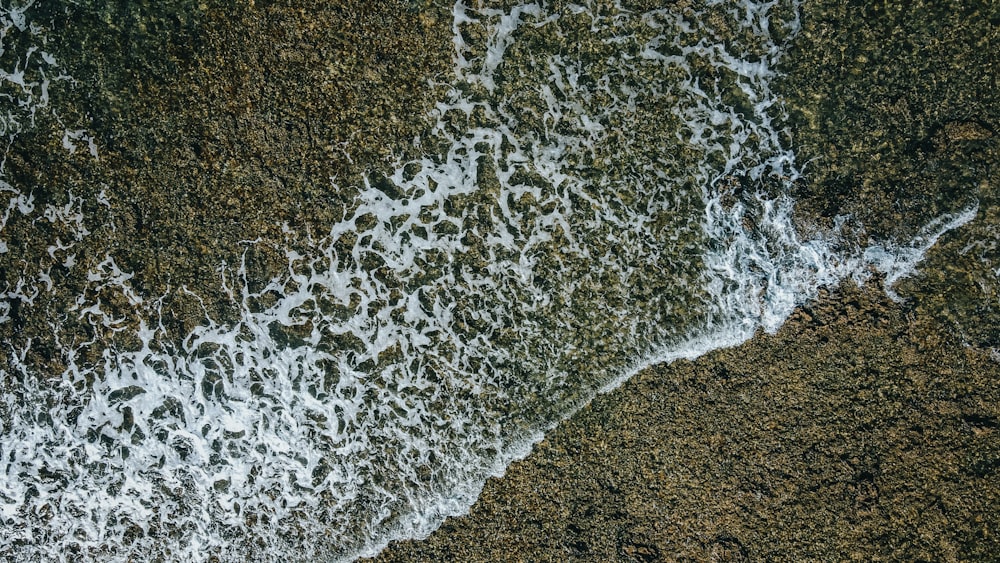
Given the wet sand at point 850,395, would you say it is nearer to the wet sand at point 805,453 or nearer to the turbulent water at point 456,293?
the wet sand at point 805,453

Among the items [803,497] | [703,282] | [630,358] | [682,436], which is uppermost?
[703,282]

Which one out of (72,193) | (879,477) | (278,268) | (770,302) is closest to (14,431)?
(72,193)

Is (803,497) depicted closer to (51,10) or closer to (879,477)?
(879,477)

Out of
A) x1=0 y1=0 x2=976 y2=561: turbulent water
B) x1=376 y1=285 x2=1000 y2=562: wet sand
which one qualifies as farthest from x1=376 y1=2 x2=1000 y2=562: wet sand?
x1=0 y1=0 x2=976 y2=561: turbulent water

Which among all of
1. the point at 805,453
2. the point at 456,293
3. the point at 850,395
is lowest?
the point at 805,453

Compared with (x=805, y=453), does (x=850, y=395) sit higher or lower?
higher

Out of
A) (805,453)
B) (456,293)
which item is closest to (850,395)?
(805,453)

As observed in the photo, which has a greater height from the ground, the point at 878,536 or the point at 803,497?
the point at 803,497

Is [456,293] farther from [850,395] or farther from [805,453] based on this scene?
[850,395]

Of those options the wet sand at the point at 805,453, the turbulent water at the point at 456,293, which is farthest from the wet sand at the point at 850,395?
the turbulent water at the point at 456,293
